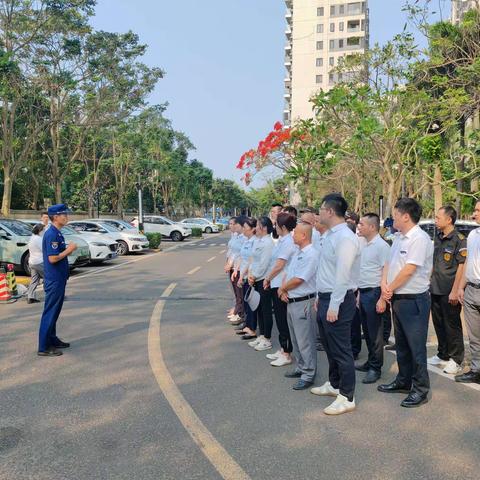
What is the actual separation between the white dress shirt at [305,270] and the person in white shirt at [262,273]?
1.47 metres

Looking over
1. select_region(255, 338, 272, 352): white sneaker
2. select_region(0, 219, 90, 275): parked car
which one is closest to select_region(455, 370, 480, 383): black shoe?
select_region(255, 338, 272, 352): white sneaker

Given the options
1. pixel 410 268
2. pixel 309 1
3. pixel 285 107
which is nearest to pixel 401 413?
pixel 410 268

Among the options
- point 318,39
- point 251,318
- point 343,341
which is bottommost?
point 251,318

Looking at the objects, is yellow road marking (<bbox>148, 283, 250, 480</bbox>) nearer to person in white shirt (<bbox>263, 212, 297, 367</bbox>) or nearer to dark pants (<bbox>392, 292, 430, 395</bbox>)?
person in white shirt (<bbox>263, 212, 297, 367</bbox>)

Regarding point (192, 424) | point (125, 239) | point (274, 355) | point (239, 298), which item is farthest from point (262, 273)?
point (125, 239)

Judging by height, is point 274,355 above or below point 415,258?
below

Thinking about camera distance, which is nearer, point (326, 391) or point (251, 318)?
point (326, 391)

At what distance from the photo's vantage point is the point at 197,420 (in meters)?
4.03

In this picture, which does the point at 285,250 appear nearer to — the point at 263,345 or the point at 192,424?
the point at 263,345

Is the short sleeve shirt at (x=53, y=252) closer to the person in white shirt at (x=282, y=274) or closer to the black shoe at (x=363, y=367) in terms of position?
the person in white shirt at (x=282, y=274)

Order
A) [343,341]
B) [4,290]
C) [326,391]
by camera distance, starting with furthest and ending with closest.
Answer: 1. [4,290]
2. [326,391]
3. [343,341]

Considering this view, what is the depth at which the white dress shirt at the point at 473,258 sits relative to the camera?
4.91m

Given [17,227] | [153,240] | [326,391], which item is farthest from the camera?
[153,240]

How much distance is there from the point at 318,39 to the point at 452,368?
7357cm
